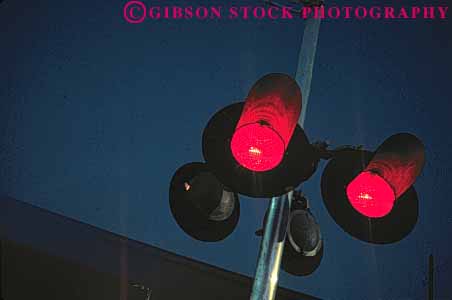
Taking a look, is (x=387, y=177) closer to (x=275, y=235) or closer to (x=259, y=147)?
(x=275, y=235)

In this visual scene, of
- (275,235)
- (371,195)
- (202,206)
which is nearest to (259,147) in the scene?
(275,235)

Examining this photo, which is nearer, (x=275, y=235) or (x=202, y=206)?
(x=275, y=235)

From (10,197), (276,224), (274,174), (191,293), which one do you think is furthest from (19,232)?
(274,174)

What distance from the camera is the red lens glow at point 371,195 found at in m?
1.32

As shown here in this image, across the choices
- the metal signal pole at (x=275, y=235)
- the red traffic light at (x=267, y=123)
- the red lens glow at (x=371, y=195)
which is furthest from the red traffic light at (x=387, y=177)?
the red traffic light at (x=267, y=123)

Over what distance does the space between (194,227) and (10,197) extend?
5.50 feet

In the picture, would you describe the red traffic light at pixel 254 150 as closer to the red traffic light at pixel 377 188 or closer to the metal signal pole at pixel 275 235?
the metal signal pole at pixel 275 235

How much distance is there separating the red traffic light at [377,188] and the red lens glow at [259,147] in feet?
1.47

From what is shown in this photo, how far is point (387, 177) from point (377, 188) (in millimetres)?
47

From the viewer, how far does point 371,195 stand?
1.34 metres

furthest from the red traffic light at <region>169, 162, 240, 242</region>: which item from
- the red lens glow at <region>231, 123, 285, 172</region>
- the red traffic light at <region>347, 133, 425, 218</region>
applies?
the red lens glow at <region>231, 123, 285, 172</region>

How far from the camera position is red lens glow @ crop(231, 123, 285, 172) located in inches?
40.7

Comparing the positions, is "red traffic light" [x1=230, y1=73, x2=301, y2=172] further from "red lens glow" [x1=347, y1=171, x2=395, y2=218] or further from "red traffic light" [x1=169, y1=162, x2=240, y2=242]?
"red traffic light" [x1=169, y1=162, x2=240, y2=242]

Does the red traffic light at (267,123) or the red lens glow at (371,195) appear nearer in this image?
the red traffic light at (267,123)
